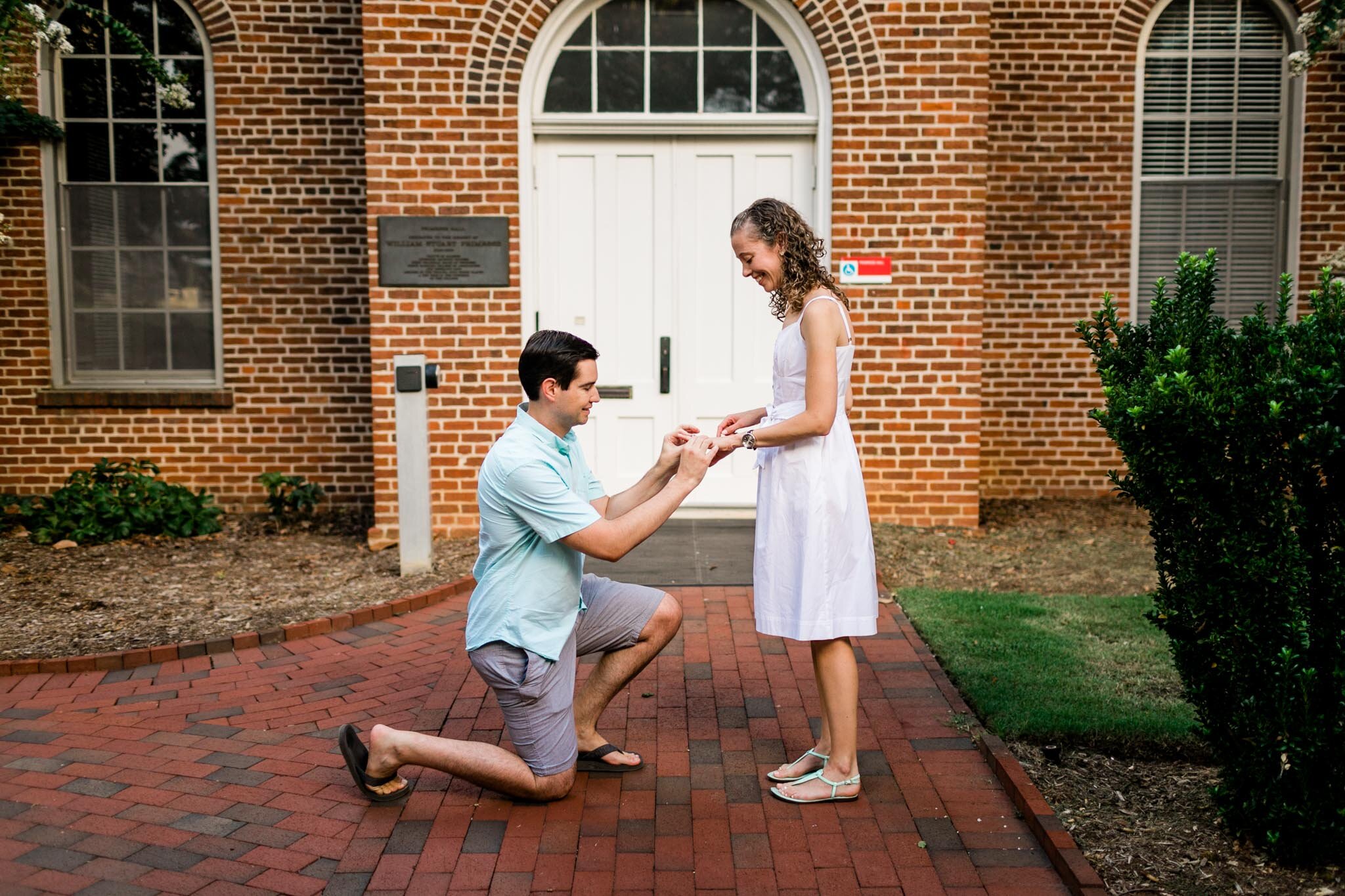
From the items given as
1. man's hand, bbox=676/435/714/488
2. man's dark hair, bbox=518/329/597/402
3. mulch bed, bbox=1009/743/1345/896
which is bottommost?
mulch bed, bbox=1009/743/1345/896

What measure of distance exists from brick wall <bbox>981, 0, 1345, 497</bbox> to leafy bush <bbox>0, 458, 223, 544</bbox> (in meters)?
5.87

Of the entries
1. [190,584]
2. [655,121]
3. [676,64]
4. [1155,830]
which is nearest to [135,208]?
[190,584]

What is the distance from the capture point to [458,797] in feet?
12.3

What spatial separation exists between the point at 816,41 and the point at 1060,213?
2422 millimetres

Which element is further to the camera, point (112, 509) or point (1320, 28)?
point (112, 509)

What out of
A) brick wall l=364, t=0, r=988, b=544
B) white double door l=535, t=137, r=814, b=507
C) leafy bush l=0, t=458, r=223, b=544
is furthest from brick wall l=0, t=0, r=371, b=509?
white double door l=535, t=137, r=814, b=507

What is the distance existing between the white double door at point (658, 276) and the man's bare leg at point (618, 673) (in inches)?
146

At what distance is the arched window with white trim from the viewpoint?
8430 mm

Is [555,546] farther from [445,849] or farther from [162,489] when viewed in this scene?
[162,489]

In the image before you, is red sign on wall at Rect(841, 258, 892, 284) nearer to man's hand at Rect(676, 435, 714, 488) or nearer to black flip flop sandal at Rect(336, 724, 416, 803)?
man's hand at Rect(676, 435, 714, 488)

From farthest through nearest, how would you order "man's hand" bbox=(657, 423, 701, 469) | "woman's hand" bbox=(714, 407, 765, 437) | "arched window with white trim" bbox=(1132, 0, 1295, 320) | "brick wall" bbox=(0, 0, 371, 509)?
"arched window with white trim" bbox=(1132, 0, 1295, 320), "brick wall" bbox=(0, 0, 371, 509), "woman's hand" bbox=(714, 407, 765, 437), "man's hand" bbox=(657, 423, 701, 469)

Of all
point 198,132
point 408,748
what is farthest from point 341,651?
point 198,132

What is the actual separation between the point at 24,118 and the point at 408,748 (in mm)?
6673

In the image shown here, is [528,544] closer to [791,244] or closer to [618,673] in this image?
[618,673]
